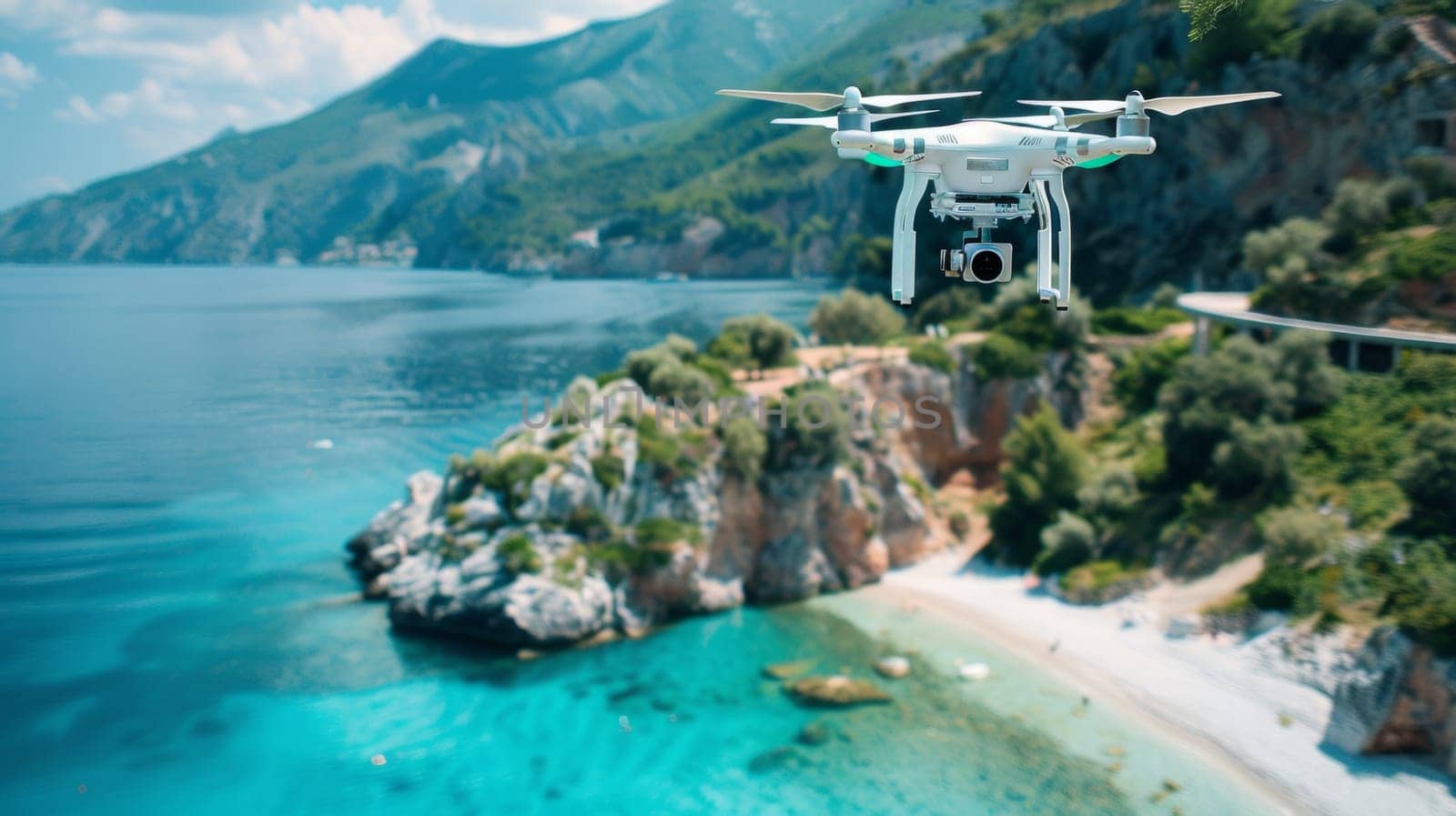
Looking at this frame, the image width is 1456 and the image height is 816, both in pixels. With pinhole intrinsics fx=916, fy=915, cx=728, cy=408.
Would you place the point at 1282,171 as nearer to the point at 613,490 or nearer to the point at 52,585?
the point at 613,490

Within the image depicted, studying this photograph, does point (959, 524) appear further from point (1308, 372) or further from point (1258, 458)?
point (1308, 372)

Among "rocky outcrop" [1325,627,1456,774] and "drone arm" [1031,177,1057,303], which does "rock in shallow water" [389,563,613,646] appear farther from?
"drone arm" [1031,177,1057,303]

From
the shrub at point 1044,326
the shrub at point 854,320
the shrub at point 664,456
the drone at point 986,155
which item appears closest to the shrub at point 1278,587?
the shrub at point 1044,326

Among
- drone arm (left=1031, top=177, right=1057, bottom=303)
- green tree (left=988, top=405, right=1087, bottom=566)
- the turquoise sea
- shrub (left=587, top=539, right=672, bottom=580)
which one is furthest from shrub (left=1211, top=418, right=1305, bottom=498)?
drone arm (left=1031, top=177, right=1057, bottom=303)

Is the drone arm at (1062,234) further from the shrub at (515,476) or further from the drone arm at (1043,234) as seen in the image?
the shrub at (515,476)

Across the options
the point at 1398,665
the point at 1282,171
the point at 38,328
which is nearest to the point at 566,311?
the point at 38,328

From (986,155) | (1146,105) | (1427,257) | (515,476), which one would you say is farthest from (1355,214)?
(986,155)
